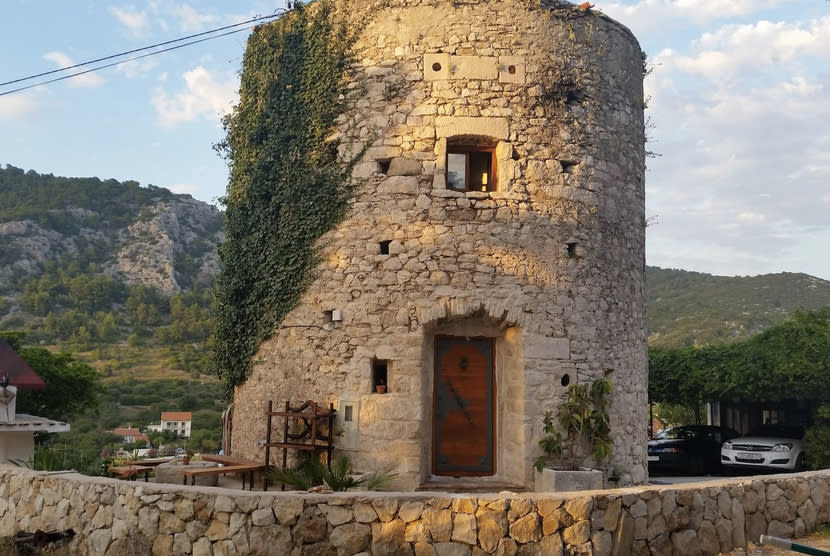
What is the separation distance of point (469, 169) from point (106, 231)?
106ft

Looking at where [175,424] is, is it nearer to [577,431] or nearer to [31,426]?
[31,426]

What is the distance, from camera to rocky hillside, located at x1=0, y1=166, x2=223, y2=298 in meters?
34.5

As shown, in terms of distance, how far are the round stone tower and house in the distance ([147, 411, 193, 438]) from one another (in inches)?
521

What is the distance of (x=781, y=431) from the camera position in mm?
15406

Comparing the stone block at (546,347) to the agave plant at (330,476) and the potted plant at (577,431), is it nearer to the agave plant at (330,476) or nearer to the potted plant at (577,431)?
the potted plant at (577,431)

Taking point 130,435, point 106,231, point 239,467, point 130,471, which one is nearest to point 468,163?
point 239,467

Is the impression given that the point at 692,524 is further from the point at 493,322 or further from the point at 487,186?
the point at 487,186

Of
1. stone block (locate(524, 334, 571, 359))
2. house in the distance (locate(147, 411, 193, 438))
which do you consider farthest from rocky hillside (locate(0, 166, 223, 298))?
stone block (locate(524, 334, 571, 359))

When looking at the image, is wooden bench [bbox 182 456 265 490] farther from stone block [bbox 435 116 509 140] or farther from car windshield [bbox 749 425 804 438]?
car windshield [bbox 749 425 804 438]

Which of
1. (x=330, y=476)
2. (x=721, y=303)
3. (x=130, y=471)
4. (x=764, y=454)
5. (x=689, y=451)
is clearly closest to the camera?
(x=330, y=476)

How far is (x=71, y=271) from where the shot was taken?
110 ft

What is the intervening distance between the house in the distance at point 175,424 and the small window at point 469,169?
1532cm

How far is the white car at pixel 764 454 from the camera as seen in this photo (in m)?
14.1

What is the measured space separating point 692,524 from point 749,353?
1014 cm
